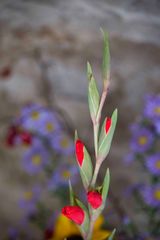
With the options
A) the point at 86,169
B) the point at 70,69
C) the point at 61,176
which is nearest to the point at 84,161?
the point at 86,169

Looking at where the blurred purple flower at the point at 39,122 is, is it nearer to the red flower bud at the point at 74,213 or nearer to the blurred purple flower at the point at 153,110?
the blurred purple flower at the point at 153,110

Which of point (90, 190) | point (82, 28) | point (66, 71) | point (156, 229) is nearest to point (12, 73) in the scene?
point (66, 71)

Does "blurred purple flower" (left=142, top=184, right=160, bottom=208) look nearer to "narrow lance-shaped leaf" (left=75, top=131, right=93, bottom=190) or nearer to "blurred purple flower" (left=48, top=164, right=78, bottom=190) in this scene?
"blurred purple flower" (left=48, top=164, right=78, bottom=190)

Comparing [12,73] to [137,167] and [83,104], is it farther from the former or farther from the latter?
[137,167]

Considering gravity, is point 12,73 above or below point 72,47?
below

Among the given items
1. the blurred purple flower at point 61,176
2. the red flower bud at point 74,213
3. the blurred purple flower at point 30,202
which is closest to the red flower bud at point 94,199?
the red flower bud at point 74,213

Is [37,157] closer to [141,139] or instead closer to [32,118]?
[32,118]

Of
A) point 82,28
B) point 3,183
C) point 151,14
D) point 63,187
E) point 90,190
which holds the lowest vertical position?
point 3,183
